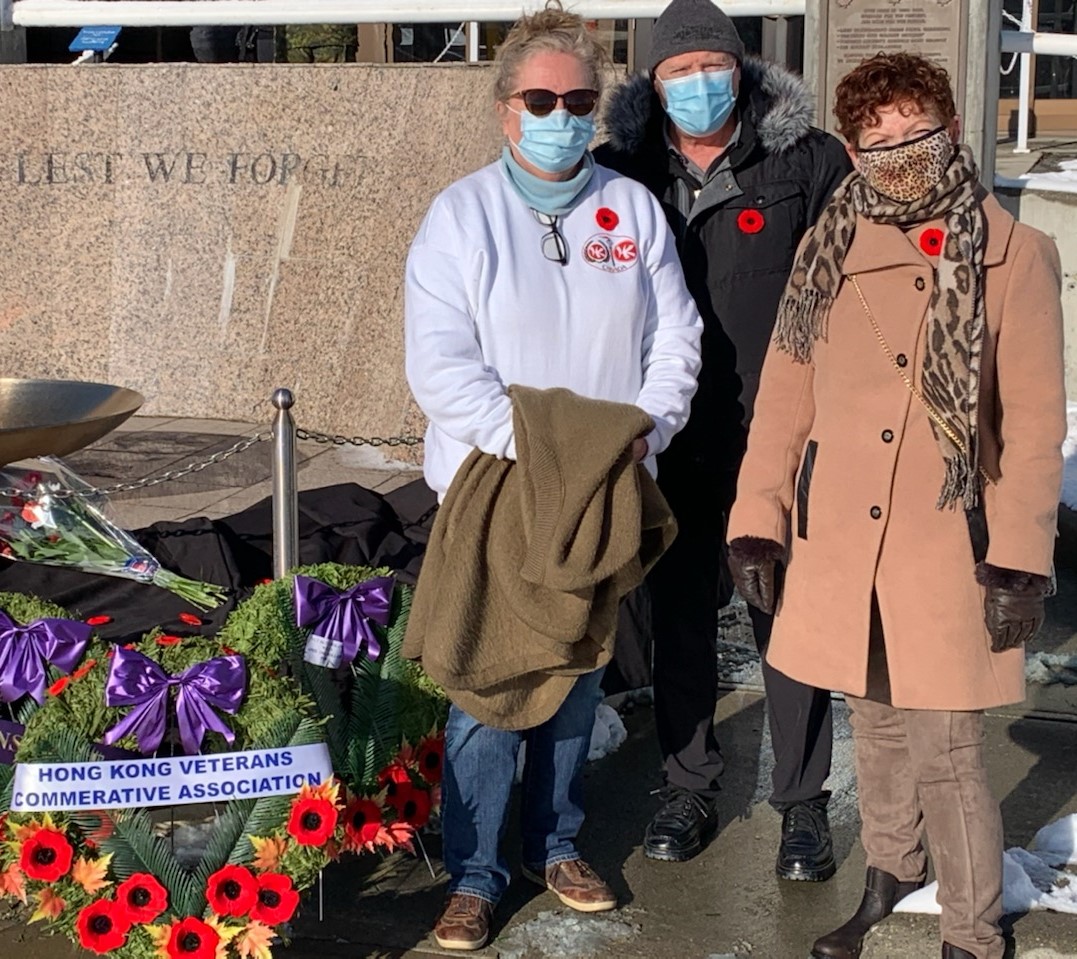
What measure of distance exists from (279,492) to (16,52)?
561 centimetres

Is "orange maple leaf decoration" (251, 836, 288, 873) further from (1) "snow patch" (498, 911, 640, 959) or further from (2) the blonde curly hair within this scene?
(2) the blonde curly hair

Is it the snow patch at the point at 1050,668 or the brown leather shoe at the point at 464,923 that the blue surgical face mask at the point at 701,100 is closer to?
the brown leather shoe at the point at 464,923

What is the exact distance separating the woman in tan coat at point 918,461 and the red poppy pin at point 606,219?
1.31 feet

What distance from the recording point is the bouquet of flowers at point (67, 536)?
15.1 feet

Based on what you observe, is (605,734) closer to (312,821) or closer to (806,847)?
(806,847)

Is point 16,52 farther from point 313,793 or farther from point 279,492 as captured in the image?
point 313,793

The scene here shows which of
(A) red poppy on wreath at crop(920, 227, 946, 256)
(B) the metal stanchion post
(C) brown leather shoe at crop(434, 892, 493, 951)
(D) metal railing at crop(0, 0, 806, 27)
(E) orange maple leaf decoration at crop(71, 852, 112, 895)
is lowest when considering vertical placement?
(C) brown leather shoe at crop(434, 892, 493, 951)

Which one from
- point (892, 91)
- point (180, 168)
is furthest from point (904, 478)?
point (180, 168)

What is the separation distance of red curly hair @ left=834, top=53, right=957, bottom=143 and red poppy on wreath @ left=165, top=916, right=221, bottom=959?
6.38 feet

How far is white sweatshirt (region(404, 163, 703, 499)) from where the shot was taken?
3.31m

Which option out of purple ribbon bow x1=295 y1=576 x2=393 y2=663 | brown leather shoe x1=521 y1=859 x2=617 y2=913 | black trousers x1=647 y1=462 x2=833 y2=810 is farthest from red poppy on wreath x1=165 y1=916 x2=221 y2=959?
black trousers x1=647 y1=462 x2=833 y2=810

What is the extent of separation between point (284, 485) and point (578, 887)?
4.48 ft

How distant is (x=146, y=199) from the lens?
26.1 ft

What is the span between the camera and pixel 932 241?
3.16 meters
